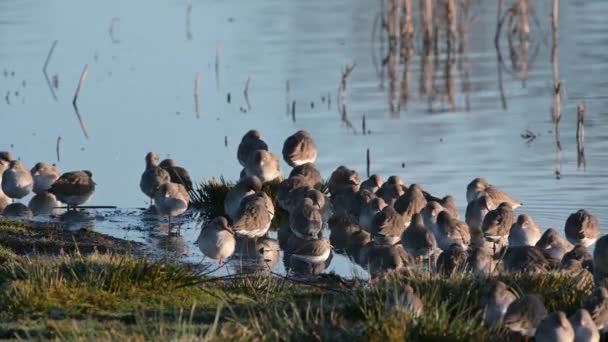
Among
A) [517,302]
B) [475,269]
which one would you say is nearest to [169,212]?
[475,269]

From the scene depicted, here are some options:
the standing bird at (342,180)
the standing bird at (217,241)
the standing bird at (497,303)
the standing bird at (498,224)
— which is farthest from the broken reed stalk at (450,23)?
the standing bird at (497,303)

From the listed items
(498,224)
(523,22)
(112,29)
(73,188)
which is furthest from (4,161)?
(112,29)

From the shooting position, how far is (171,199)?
14.3 meters

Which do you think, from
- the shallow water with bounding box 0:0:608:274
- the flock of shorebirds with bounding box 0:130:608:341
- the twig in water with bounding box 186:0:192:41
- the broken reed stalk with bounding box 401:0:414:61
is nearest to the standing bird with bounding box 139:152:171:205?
the flock of shorebirds with bounding box 0:130:608:341

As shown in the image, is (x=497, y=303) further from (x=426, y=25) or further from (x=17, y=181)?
(x=426, y=25)

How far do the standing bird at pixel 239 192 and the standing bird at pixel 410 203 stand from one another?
1608mm

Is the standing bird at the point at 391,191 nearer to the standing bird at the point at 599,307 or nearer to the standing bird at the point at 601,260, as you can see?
the standing bird at the point at 601,260

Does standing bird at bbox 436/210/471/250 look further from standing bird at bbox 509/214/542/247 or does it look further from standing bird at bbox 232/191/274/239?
standing bird at bbox 232/191/274/239

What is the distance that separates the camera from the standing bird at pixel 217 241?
12.3 meters

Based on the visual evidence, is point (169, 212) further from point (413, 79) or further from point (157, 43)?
point (157, 43)

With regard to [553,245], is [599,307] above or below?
above

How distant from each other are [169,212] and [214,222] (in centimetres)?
213

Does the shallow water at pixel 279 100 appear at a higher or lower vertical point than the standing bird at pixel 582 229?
higher

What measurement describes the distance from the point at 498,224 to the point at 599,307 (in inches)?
198
